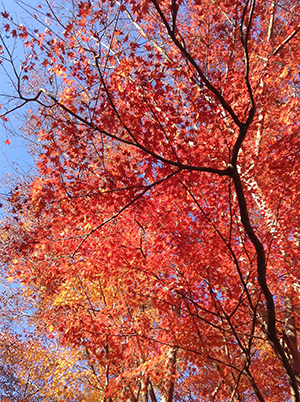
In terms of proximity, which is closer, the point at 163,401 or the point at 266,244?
the point at 163,401

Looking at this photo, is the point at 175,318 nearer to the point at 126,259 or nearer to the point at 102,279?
the point at 126,259

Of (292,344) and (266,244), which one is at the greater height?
(266,244)

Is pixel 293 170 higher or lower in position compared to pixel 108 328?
higher

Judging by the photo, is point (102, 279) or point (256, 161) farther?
point (102, 279)

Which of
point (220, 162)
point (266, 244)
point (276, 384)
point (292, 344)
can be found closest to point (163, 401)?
point (292, 344)

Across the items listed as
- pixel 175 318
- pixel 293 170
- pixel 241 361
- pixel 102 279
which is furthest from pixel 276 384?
pixel 293 170

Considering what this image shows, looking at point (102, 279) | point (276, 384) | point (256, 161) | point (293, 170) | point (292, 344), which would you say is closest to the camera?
point (292, 344)

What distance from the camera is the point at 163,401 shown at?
629cm

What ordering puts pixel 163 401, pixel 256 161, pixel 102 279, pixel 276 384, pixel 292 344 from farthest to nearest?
pixel 276 384 < pixel 102 279 < pixel 256 161 < pixel 163 401 < pixel 292 344

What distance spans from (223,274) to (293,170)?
3.13 metres

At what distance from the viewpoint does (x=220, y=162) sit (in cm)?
835

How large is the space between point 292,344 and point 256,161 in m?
4.37

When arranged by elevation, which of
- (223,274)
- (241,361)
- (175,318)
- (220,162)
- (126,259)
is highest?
(220,162)

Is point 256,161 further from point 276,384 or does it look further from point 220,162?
point 276,384
